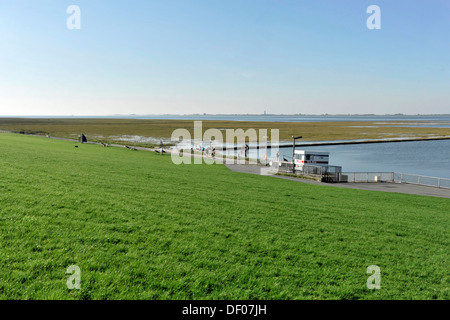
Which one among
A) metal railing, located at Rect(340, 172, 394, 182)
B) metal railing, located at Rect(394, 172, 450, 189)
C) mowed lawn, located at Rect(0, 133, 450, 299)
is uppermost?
mowed lawn, located at Rect(0, 133, 450, 299)

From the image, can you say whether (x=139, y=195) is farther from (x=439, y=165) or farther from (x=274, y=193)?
(x=439, y=165)

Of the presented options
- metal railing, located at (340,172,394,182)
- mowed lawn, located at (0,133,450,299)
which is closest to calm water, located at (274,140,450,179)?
metal railing, located at (340,172,394,182)

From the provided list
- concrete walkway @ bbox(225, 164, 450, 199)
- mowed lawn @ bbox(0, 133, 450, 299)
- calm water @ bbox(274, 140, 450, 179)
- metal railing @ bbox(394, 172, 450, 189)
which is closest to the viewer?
mowed lawn @ bbox(0, 133, 450, 299)

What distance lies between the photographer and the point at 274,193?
17547 millimetres

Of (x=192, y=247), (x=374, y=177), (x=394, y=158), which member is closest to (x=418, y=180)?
(x=374, y=177)

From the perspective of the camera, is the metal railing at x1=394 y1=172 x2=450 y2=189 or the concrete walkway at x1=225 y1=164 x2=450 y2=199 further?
the metal railing at x1=394 y1=172 x2=450 y2=189

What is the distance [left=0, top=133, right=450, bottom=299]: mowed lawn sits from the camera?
5.94 metres

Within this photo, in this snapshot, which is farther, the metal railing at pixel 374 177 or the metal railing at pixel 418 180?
the metal railing at pixel 374 177

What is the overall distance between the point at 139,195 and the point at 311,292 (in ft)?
27.3

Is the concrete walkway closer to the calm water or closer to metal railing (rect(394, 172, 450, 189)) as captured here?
metal railing (rect(394, 172, 450, 189))

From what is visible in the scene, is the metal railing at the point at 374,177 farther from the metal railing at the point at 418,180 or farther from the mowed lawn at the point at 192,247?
the mowed lawn at the point at 192,247

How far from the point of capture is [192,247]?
7770 mm

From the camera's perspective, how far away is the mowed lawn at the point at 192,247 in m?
5.94

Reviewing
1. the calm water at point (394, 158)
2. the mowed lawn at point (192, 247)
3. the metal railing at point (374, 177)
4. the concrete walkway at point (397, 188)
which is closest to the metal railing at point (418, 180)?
the metal railing at point (374, 177)
